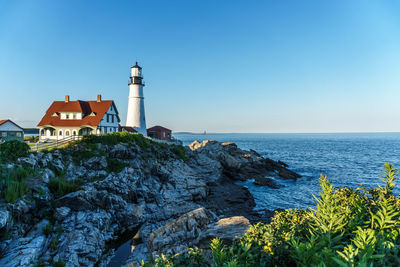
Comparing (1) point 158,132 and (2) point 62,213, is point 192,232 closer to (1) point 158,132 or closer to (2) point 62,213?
(2) point 62,213

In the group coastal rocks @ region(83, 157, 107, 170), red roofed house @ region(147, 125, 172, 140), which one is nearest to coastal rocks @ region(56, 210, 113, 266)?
coastal rocks @ region(83, 157, 107, 170)

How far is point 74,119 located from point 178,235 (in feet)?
106

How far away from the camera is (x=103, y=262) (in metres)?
11.6

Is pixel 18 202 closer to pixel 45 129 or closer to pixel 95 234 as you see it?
pixel 95 234

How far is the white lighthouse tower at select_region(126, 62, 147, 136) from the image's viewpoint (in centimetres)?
4319

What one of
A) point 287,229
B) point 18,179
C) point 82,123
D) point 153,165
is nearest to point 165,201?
point 153,165

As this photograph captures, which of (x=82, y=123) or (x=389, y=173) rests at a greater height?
(x=82, y=123)

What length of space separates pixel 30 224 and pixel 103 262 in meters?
5.21

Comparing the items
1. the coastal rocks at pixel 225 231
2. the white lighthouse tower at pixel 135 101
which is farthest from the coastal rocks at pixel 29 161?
the white lighthouse tower at pixel 135 101

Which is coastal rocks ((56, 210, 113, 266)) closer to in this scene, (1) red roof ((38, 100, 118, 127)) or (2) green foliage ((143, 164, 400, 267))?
(2) green foliage ((143, 164, 400, 267))

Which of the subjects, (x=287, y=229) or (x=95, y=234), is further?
(x=95, y=234)

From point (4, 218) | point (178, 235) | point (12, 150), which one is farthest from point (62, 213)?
point (12, 150)

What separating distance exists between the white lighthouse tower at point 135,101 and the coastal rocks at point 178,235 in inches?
1323

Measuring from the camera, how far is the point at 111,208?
1586 centimetres
